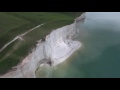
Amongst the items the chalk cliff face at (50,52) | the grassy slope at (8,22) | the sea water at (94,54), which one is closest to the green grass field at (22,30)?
the grassy slope at (8,22)

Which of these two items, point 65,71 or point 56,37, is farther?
point 56,37

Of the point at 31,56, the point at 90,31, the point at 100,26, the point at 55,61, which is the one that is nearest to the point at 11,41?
the point at 31,56

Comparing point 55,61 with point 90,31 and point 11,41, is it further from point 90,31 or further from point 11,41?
point 90,31

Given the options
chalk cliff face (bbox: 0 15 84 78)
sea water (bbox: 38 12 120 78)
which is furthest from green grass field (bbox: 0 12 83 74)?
sea water (bbox: 38 12 120 78)

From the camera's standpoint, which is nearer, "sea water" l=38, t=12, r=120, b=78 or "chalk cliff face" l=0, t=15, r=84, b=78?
"chalk cliff face" l=0, t=15, r=84, b=78

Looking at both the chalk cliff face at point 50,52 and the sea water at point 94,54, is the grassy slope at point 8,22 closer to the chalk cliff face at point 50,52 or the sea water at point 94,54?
the chalk cliff face at point 50,52

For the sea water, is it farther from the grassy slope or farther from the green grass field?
the grassy slope
